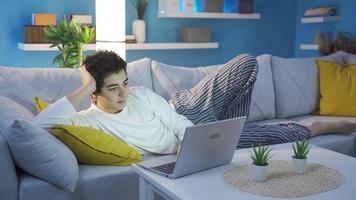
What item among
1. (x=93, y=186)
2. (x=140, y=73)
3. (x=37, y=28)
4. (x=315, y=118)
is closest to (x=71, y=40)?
(x=37, y=28)

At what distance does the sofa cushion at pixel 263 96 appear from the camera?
9.25 ft

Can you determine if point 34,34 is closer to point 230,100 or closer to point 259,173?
point 230,100

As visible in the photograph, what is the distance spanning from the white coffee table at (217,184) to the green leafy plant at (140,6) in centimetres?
257

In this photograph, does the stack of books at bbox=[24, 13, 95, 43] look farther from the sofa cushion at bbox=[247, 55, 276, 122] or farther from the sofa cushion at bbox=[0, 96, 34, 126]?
the sofa cushion at bbox=[247, 55, 276, 122]

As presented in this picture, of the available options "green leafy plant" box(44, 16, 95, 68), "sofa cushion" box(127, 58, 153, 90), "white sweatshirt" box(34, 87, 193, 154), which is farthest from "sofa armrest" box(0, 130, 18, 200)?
"green leafy plant" box(44, 16, 95, 68)

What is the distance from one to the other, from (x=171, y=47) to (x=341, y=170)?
9.01ft

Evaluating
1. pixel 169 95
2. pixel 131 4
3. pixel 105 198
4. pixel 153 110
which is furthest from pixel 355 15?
pixel 105 198

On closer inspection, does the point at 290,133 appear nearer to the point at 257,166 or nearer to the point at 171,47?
the point at 257,166

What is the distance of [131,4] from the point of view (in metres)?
3.88

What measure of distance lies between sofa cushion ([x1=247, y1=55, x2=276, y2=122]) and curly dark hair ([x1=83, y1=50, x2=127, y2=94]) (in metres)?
1.18

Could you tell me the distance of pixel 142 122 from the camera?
1.96m

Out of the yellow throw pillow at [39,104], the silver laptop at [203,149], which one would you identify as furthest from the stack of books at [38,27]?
the silver laptop at [203,149]

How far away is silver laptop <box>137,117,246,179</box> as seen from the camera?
1259 millimetres

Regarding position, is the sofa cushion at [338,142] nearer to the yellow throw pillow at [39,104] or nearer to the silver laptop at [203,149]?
the silver laptop at [203,149]
